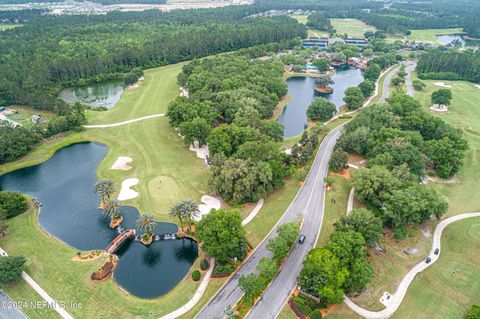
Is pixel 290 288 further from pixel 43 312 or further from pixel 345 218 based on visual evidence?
pixel 43 312

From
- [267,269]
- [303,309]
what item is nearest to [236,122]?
[267,269]

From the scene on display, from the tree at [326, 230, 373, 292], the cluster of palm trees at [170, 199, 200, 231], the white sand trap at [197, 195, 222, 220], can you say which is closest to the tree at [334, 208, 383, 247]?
Result: the tree at [326, 230, 373, 292]

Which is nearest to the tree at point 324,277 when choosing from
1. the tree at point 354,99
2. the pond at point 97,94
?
the tree at point 354,99

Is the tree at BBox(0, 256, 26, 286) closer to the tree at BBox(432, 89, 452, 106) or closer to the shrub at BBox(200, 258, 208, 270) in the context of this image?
the shrub at BBox(200, 258, 208, 270)

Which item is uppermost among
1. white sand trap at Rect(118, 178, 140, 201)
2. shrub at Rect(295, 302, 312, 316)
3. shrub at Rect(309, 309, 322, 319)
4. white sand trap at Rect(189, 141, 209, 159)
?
shrub at Rect(309, 309, 322, 319)

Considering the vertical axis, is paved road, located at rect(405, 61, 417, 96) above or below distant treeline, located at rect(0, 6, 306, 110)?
below

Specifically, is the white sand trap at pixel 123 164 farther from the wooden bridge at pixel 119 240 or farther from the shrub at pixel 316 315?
the shrub at pixel 316 315
